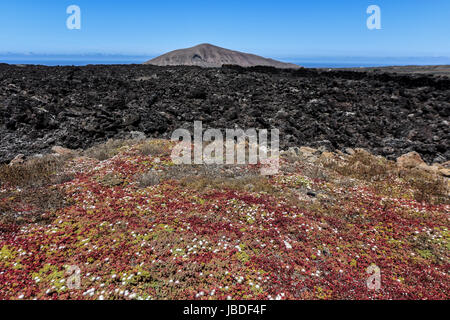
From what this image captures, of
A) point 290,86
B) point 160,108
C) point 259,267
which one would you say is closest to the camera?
point 259,267

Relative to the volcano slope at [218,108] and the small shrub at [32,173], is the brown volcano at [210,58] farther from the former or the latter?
the small shrub at [32,173]

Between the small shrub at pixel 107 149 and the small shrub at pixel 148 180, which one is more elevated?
the small shrub at pixel 107 149

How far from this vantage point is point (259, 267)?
657 centimetres

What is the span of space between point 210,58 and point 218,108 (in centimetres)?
10686

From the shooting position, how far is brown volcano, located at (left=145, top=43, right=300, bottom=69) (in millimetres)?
111312

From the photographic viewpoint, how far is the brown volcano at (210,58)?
11131 centimetres

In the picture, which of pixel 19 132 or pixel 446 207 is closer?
pixel 446 207

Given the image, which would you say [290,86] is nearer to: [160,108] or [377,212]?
[160,108]

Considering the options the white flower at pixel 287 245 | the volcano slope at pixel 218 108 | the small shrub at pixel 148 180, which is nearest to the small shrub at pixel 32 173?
the volcano slope at pixel 218 108

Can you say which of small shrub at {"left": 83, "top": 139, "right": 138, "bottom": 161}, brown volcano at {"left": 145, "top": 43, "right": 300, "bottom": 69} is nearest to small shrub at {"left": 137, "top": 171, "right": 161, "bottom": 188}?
small shrub at {"left": 83, "top": 139, "right": 138, "bottom": 161}

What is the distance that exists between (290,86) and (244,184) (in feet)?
69.3

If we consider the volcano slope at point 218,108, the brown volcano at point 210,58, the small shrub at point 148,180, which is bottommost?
the small shrub at point 148,180

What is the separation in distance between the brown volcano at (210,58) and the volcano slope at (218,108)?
86820 millimetres
